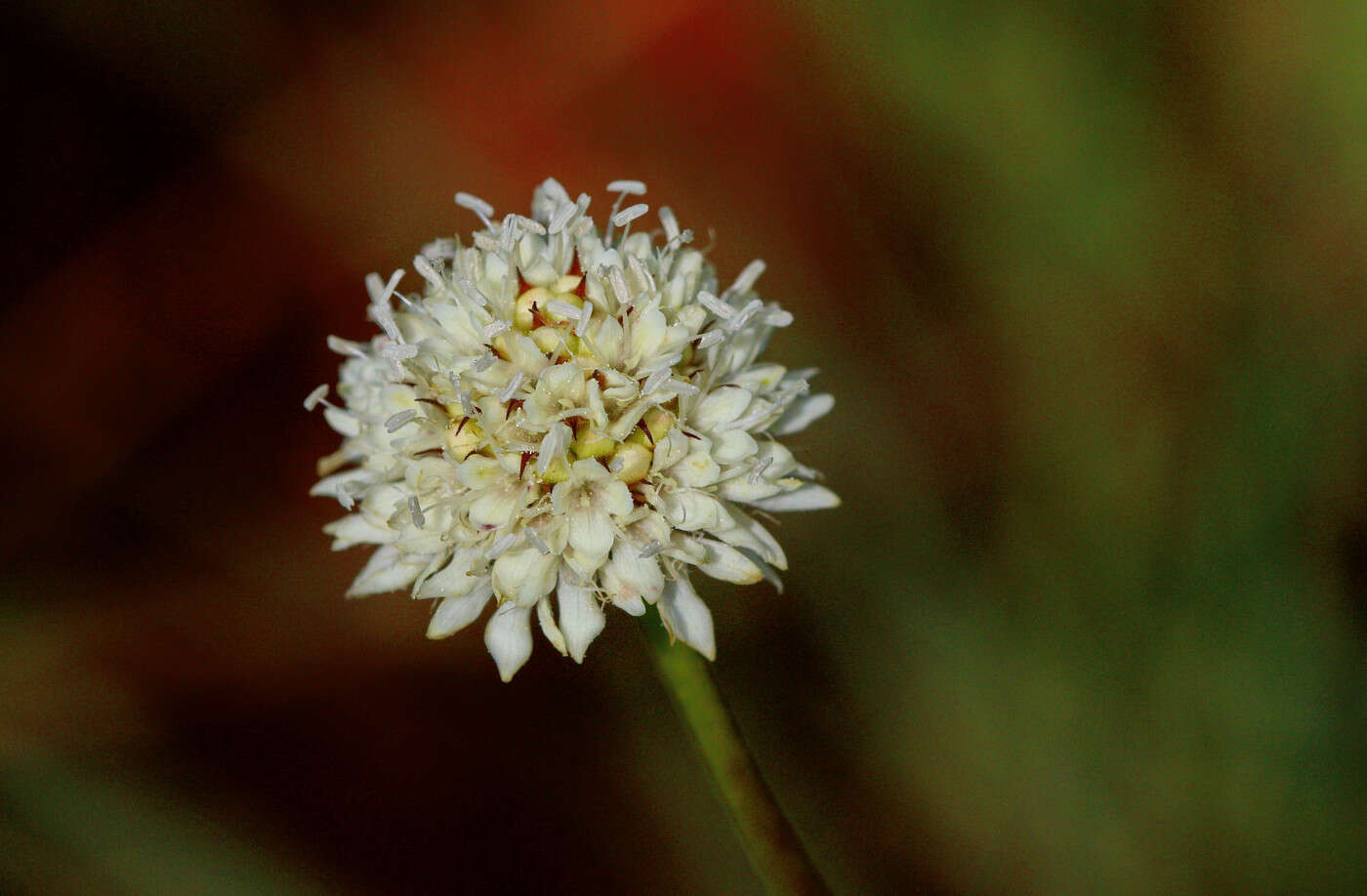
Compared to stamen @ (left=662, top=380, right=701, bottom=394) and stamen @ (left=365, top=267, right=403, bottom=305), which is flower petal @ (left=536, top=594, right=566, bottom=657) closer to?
stamen @ (left=662, top=380, right=701, bottom=394)

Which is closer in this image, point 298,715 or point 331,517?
point 298,715

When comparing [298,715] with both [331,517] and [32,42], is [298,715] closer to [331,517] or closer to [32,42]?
[331,517]

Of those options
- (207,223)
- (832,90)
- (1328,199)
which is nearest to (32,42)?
(207,223)

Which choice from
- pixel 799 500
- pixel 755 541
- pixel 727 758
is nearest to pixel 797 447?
pixel 799 500

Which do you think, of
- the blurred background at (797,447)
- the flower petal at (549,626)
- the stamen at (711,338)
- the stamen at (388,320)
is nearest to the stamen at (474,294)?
the stamen at (388,320)

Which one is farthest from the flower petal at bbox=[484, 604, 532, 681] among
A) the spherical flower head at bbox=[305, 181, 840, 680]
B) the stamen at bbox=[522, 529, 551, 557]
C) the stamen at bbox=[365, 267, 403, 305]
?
the stamen at bbox=[365, 267, 403, 305]

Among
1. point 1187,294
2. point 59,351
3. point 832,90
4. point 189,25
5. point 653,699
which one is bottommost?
point 653,699

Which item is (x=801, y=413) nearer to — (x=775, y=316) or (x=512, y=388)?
(x=775, y=316)
